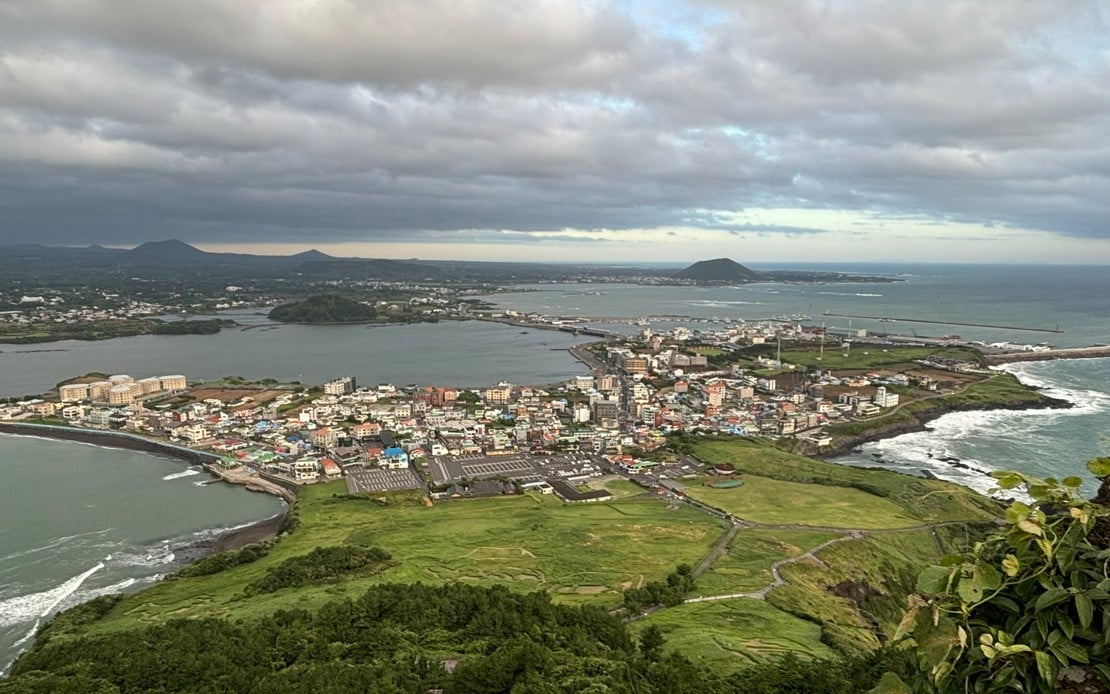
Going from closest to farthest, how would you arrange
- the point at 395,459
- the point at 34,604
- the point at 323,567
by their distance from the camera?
the point at 34,604, the point at 323,567, the point at 395,459

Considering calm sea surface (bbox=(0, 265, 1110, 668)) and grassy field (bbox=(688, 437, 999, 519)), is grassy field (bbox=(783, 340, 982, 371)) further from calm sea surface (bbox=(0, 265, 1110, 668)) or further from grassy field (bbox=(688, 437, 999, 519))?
grassy field (bbox=(688, 437, 999, 519))

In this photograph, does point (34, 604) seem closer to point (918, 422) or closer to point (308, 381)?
point (308, 381)

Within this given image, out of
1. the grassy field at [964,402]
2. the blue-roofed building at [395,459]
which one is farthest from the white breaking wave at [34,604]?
the grassy field at [964,402]

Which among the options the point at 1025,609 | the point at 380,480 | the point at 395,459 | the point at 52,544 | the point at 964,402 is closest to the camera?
the point at 1025,609

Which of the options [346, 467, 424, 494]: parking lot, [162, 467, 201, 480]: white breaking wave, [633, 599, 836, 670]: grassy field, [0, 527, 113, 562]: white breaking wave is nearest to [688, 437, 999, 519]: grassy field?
[633, 599, 836, 670]: grassy field

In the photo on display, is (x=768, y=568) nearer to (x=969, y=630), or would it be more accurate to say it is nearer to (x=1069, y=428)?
(x=969, y=630)

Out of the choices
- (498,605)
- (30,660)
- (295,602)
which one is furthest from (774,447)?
(30,660)

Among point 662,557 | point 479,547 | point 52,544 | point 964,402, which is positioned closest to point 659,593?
point 662,557
